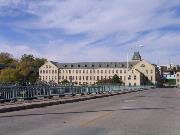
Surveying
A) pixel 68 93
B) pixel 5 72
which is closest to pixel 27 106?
pixel 68 93

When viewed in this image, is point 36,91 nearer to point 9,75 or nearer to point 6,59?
point 9,75

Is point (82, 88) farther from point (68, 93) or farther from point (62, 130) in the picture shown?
point (62, 130)

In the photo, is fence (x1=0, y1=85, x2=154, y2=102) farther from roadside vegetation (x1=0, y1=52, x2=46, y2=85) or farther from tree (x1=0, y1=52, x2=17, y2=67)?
tree (x1=0, y1=52, x2=17, y2=67)

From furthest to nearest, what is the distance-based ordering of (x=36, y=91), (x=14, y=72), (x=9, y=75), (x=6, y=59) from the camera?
1. (x=6, y=59)
2. (x=14, y=72)
3. (x=9, y=75)
4. (x=36, y=91)

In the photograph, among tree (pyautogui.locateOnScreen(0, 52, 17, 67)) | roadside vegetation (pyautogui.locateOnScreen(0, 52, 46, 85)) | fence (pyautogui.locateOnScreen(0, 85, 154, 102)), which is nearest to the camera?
fence (pyautogui.locateOnScreen(0, 85, 154, 102))

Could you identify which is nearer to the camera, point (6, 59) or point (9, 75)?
point (9, 75)

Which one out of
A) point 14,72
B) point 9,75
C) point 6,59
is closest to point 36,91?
point 9,75

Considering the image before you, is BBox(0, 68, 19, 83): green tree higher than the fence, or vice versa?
BBox(0, 68, 19, 83): green tree

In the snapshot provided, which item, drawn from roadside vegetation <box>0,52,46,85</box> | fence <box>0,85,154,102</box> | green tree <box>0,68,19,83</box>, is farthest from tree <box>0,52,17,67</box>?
fence <box>0,85,154,102</box>

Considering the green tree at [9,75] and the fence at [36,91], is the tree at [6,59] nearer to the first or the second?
the green tree at [9,75]

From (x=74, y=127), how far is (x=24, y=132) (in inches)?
82.1

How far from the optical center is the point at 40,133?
38.0 feet

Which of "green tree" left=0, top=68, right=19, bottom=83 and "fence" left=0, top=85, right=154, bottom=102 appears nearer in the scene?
"fence" left=0, top=85, right=154, bottom=102

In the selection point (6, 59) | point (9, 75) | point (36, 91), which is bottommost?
point (36, 91)
